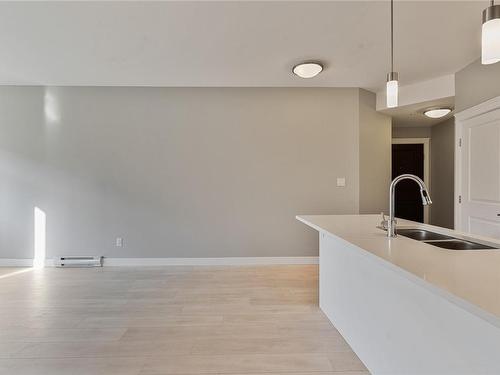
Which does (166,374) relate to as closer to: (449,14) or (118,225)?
(118,225)

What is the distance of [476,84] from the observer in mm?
2973

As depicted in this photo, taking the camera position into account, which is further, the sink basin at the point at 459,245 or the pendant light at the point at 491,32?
the sink basin at the point at 459,245

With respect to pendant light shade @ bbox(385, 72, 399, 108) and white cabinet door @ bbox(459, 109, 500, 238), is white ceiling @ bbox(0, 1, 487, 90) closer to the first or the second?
pendant light shade @ bbox(385, 72, 399, 108)

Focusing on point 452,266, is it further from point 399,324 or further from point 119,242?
point 119,242

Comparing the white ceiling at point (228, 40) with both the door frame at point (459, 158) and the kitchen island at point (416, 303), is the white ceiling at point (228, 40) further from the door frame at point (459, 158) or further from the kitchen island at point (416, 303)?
the kitchen island at point (416, 303)

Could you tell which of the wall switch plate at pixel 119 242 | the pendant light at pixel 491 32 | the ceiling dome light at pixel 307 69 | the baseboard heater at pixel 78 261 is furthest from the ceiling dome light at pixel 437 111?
the baseboard heater at pixel 78 261

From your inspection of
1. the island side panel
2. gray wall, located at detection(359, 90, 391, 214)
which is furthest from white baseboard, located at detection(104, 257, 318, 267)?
the island side panel

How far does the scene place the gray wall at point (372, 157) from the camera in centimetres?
390

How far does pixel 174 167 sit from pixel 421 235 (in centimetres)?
312

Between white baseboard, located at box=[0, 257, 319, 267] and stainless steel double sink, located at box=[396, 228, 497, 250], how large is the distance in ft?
7.37

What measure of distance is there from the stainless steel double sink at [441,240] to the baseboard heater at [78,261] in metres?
3.78

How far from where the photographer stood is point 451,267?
0.93 metres

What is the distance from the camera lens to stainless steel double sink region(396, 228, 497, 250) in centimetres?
136

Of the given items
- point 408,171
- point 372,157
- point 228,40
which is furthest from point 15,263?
point 408,171
